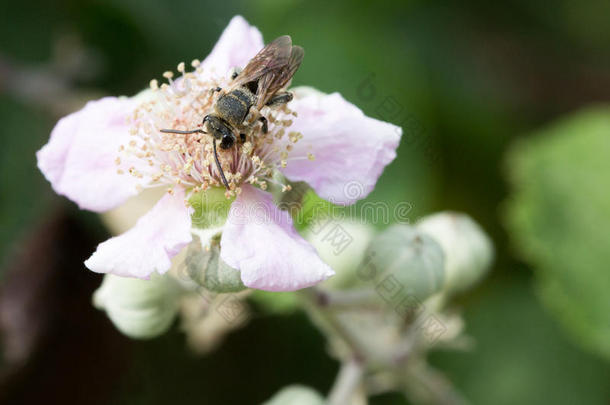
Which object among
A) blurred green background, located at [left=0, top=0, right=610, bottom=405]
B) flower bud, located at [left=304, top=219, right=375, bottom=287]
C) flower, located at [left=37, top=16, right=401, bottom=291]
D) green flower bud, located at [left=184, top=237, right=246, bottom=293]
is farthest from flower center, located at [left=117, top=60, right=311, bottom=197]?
blurred green background, located at [left=0, top=0, right=610, bottom=405]

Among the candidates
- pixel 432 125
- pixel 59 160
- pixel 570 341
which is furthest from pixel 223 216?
pixel 570 341

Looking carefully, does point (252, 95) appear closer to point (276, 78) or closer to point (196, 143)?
point (276, 78)

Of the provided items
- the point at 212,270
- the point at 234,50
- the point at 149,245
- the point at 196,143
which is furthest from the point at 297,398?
the point at 234,50

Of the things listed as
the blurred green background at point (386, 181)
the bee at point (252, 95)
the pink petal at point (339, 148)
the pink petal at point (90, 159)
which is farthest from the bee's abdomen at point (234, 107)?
the blurred green background at point (386, 181)

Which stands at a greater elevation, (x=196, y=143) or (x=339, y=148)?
(x=339, y=148)

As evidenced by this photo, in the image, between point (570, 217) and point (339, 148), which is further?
point (570, 217)

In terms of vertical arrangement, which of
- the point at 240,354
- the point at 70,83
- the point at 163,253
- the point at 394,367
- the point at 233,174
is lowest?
the point at 240,354

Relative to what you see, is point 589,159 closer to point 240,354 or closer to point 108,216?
point 240,354
